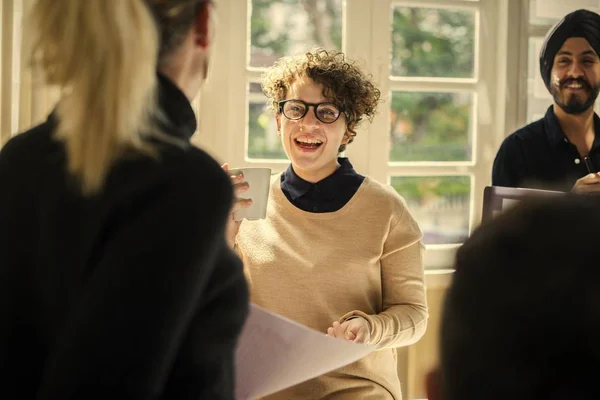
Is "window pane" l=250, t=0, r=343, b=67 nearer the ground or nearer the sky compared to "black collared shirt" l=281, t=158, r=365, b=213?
nearer the sky

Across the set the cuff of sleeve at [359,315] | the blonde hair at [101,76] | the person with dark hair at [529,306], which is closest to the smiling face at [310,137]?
the cuff of sleeve at [359,315]

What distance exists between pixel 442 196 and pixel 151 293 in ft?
8.25

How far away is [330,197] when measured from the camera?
1913 millimetres

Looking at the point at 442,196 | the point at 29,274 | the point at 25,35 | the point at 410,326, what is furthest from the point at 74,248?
the point at 442,196

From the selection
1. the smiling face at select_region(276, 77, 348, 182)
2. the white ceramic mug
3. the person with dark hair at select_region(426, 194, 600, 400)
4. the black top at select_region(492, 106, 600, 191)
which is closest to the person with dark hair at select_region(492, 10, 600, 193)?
the black top at select_region(492, 106, 600, 191)

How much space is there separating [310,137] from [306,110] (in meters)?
0.07

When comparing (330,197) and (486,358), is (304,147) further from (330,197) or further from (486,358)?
(486,358)

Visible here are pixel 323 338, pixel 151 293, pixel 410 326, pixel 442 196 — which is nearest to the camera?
pixel 151 293

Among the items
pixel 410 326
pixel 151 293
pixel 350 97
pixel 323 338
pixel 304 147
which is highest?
pixel 350 97

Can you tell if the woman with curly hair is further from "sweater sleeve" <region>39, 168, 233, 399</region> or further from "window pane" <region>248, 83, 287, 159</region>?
"sweater sleeve" <region>39, 168, 233, 399</region>

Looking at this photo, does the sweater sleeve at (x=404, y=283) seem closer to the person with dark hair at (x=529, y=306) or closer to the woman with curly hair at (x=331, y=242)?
the woman with curly hair at (x=331, y=242)

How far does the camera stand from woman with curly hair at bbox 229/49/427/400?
1.79 m

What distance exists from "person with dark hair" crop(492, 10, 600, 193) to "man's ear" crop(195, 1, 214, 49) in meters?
1.66

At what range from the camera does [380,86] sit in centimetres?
278
